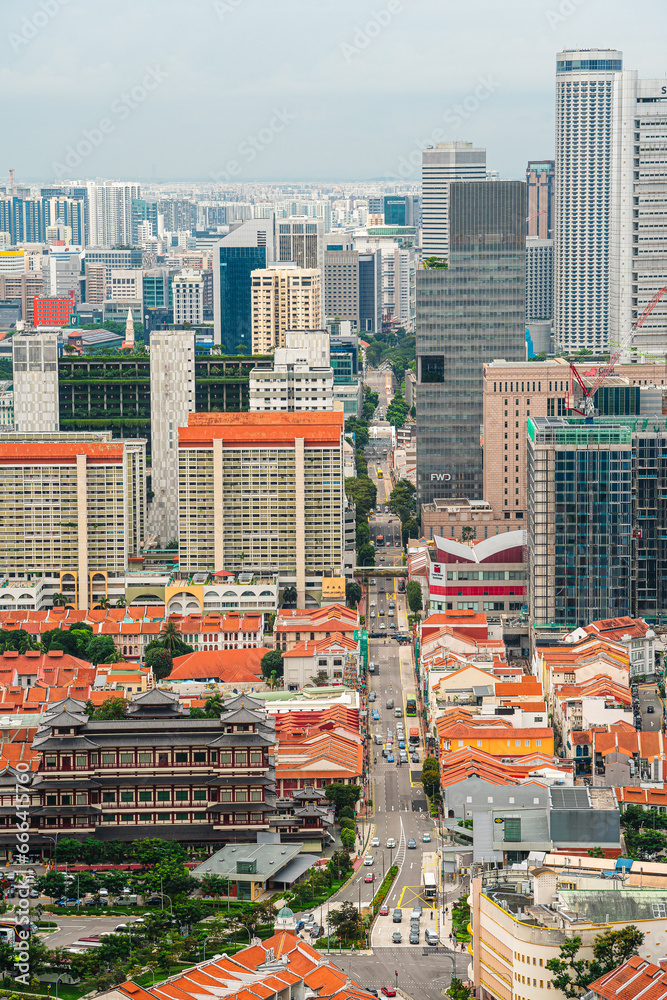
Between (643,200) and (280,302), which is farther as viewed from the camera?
(280,302)

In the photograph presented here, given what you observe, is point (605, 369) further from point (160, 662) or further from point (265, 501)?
point (160, 662)

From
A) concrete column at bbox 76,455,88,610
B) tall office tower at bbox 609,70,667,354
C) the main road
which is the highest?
tall office tower at bbox 609,70,667,354

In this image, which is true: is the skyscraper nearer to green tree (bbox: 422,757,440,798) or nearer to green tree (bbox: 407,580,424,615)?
green tree (bbox: 407,580,424,615)

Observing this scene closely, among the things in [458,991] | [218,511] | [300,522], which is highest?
[218,511]

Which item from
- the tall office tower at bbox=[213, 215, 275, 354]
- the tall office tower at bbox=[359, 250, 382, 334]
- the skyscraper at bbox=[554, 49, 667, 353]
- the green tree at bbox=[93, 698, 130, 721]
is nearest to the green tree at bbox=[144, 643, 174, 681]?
the green tree at bbox=[93, 698, 130, 721]

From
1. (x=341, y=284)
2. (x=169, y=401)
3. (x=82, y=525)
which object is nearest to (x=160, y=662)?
(x=82, y=525)

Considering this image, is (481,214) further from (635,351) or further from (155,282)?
(155,282)
